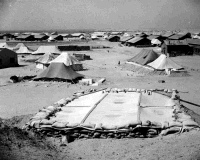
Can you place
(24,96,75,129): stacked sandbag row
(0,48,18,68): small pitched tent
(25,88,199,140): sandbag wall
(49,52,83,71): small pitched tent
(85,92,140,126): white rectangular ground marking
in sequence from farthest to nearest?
(0,48,18,68): small pitched tent < (49,52,83,71): small pitched tent < (85,92,140,126): white rectangular ground marking < (24,96,75,129): stacked sandbag row < (25,88,199,140): sandbag wall

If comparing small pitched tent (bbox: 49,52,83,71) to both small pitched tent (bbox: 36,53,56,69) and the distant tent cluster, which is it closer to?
small pitched tent (bbox: 36,53,56,69)

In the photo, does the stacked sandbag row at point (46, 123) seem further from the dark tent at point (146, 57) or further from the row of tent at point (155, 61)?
the dark tent at point (146, 57)

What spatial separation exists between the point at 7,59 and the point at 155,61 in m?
18.8

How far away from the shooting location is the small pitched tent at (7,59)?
34750 millimetres

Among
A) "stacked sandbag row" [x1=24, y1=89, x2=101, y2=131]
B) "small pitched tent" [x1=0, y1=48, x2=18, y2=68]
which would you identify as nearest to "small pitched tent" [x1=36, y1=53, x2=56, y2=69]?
"small pitched tent" [x1=0, y1=48, x2=18, y2=68]

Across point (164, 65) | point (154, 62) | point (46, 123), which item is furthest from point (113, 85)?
point (46, 123)

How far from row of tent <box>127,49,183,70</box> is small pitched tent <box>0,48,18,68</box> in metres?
15.7

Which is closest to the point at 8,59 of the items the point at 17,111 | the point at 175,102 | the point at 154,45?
the point at 17,111

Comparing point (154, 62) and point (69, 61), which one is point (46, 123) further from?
point (154, 62)

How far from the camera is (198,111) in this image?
15086 mm

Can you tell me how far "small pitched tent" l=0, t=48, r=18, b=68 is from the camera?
3475 cm

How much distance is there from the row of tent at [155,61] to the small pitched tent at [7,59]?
15669 mm

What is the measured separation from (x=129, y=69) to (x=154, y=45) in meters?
40.1

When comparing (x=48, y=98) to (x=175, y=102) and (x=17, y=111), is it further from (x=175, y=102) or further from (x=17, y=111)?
(x=175, y=102)
